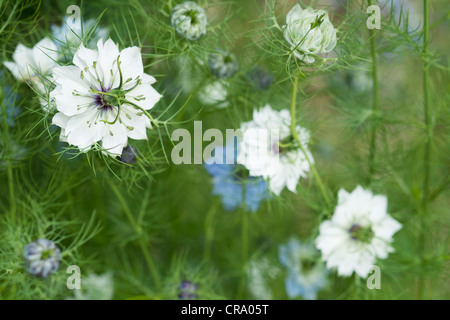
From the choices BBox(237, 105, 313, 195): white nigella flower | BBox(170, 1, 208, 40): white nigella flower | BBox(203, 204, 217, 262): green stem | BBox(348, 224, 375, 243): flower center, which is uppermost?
BBox(170, 1, 208, 40): white nigella flower

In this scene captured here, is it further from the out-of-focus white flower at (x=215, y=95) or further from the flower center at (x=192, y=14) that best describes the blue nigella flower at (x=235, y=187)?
the flower center at (x=192, y=14)

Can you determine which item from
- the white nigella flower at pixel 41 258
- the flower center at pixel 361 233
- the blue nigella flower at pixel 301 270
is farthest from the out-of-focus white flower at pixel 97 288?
the flower center at pixel 361 233

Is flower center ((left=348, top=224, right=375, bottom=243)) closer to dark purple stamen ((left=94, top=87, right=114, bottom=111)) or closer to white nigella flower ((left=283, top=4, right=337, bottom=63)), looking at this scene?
white nigella flower ((left=283, top=4, right=337, bottom=63))

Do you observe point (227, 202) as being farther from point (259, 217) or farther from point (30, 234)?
point (30, 234)

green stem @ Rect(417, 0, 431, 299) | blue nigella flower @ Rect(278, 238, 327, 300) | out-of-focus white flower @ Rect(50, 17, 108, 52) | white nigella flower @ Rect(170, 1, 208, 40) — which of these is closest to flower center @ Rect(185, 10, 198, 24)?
white nigella flower @ Rect(170, 1, 208, 40)

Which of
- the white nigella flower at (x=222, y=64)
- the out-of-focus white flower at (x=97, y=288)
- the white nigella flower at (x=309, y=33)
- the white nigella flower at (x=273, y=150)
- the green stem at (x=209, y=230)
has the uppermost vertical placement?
the white nigella flower at (x=222, y=64)
